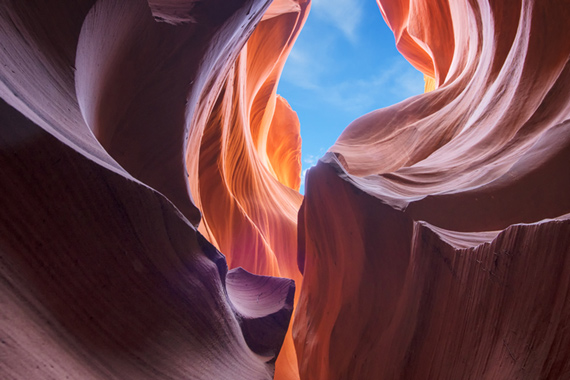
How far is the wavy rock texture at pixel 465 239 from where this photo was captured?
1197mm

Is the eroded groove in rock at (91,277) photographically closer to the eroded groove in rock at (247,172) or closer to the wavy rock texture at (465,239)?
the wavy rock texture at (465,239)

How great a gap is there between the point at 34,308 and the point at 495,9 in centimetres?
300

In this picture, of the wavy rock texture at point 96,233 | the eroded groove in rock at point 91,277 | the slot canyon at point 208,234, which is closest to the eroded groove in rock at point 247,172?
the slot canyon at point 208,234

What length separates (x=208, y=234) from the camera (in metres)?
2.80

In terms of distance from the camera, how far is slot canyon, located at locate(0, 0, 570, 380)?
33.1 inches

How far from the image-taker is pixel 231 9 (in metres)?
1.72

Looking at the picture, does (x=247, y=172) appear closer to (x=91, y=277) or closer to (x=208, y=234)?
(x=208, y=234)

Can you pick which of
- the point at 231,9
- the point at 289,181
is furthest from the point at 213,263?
the point at 289,181

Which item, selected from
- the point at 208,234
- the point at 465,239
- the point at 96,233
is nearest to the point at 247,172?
the point at 208,234

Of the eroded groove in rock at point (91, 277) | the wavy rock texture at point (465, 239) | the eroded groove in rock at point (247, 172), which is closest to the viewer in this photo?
the eroded groove in rock at point (91, 277)

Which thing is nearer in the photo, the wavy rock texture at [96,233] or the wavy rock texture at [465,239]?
the wavy rock texture at [96,233]

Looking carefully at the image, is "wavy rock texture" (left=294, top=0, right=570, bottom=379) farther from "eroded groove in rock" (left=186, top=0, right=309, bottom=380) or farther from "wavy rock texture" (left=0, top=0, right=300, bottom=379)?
"eroded groove in rock" (left=186, top=0, right=309, bottom=380)

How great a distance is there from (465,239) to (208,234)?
1.90 m

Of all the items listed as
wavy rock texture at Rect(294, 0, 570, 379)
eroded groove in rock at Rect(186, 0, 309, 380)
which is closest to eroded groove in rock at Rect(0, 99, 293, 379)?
wavy rock texture at Rect(294, 0, 570, 379)
